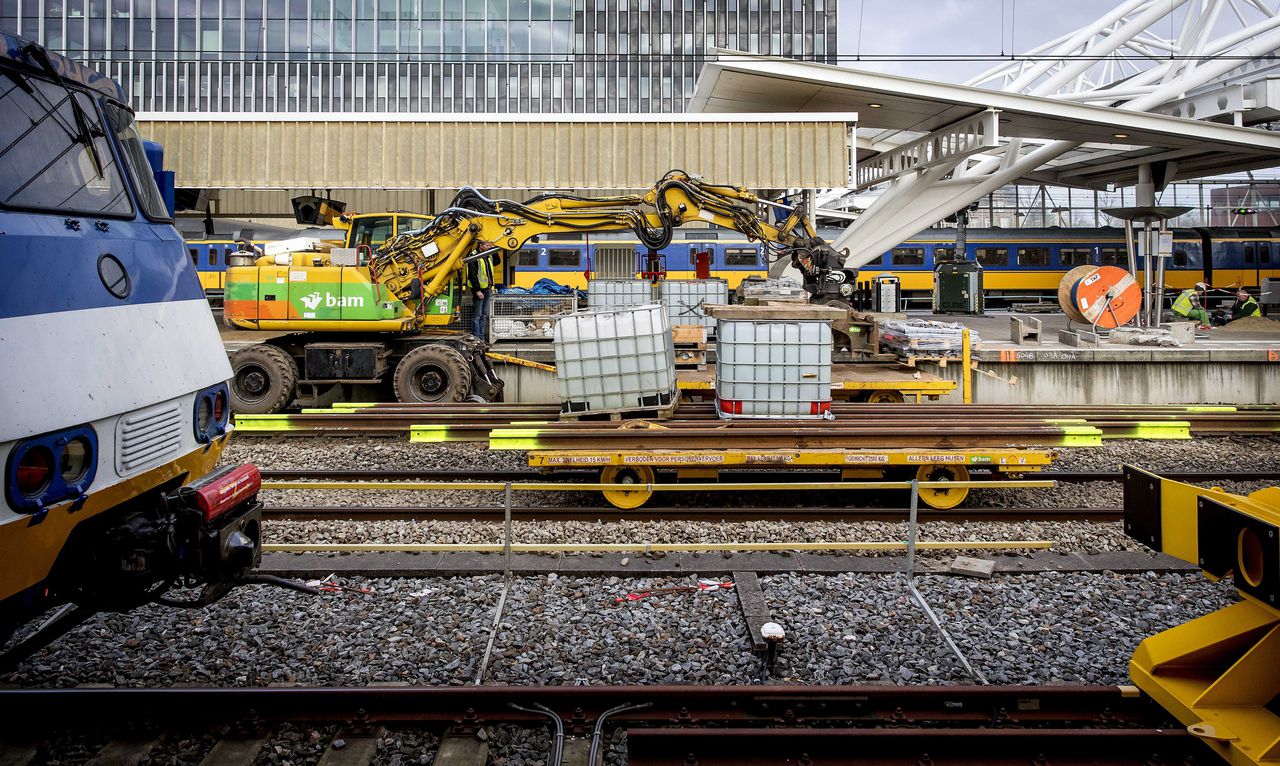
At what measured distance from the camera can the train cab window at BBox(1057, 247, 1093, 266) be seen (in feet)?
111

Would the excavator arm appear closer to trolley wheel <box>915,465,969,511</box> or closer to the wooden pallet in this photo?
the wooden pallet

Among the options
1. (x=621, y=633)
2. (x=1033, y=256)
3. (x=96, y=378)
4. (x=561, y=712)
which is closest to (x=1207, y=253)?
(x=1033, y=256)

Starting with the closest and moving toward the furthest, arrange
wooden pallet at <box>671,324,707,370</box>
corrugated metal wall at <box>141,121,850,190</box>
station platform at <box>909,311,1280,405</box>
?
wooden pallet at <box>671,324,707,370</box> → station platform at <box>909,311,1280,405</box> → corrugated metal wall at <box>141,121,850,190</box>

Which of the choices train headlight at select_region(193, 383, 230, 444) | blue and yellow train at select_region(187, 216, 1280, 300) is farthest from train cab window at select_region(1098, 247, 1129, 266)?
train headlight at select_region(193, 383, 230, 444)

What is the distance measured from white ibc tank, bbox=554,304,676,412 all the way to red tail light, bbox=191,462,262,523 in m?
4.97

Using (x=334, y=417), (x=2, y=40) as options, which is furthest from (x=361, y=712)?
(x=334, y=417)

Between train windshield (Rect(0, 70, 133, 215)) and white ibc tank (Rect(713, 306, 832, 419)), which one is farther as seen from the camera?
white ibc tank (Rect(713, 306, 832, 419))

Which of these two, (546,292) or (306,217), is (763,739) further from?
(546,292)

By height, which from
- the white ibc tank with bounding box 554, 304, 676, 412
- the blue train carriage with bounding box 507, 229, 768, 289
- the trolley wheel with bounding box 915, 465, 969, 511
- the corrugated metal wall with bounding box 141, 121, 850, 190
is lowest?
the trolley wheel with bounding box 915, 465, 969, 511

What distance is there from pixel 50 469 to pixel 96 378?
0.42m

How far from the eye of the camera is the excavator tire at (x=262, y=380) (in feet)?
44.8

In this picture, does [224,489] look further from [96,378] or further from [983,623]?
[983,623]

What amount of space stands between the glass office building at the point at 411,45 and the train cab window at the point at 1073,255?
133 ft

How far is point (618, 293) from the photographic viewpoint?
1744 centimetres
